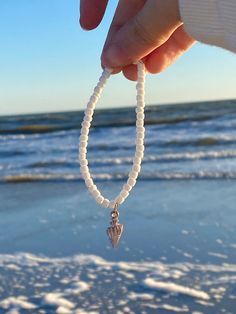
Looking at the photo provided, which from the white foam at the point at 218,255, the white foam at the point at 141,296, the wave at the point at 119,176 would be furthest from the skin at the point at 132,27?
the wave at the point at 119,176

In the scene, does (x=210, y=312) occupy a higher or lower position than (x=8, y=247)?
lower

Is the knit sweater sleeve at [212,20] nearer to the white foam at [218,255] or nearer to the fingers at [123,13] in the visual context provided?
the fingers at [123,13]

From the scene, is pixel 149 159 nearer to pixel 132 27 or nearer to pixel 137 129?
pixel 137 129

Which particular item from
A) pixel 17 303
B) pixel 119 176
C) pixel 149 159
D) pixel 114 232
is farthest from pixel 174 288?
pixel 149 159

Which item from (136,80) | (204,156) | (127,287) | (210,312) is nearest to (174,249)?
(127,287)

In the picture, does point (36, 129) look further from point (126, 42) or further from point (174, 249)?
point (126, 42)
